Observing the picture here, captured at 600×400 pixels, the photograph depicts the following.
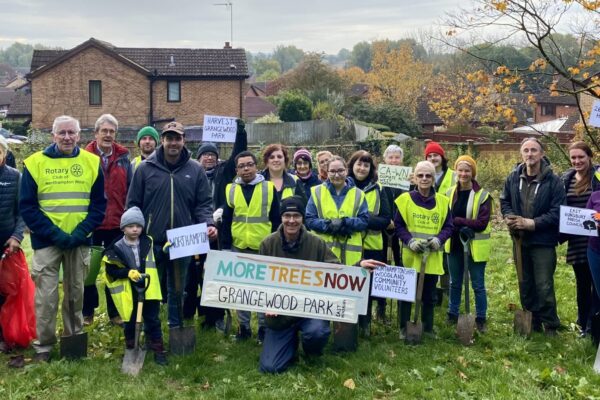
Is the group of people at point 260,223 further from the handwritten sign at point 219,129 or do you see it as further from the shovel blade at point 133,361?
the handwritten sign at point 219,129

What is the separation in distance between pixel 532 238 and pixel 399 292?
1.77m

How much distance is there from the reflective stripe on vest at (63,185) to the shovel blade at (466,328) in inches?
171

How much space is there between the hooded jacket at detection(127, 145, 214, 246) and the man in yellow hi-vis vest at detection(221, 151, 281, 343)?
20.5 inches

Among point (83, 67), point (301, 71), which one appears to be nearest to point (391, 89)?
point (301, 71)

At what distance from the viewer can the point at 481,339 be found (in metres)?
6.99

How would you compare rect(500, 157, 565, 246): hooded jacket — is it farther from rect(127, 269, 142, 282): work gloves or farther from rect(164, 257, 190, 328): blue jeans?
rect(127, 269, 142, 282): work gloves

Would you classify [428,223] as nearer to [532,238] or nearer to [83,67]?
[532,238]

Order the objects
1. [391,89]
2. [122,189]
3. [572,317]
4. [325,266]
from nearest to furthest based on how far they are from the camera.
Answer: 1. [325,266]
2. [122,189]
3. [572,317]
4. [391,89]

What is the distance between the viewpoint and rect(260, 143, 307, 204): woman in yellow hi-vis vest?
710 centimetres

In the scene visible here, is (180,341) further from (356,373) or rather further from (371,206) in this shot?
(371,206)

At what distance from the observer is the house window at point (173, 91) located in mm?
42250

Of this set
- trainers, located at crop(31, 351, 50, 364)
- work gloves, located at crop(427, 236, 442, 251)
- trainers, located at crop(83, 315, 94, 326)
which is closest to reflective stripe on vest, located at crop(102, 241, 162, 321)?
trainers, located at crop(31, 351, 50, 364)

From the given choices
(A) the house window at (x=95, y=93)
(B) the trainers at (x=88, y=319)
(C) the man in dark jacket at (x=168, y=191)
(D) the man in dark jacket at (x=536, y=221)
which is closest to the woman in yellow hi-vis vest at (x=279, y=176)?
(C) the man in dark jacket at (x=168, y=191)

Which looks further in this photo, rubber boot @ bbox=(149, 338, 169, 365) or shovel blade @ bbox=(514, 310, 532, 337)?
shovel blade @ bbox=(514, 310, 532, 337)
